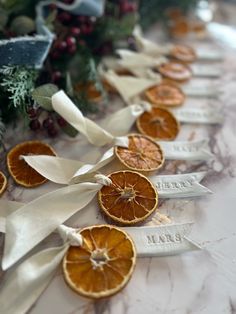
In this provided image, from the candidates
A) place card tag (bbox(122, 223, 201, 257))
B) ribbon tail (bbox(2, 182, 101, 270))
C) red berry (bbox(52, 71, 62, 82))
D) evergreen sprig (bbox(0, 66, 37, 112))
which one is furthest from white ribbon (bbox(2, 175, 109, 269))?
red berry (bbox(52, 71, 62, 82))

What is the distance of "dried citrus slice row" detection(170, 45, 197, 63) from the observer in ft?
3.79

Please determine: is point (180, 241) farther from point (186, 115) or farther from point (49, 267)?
point (186, 115)

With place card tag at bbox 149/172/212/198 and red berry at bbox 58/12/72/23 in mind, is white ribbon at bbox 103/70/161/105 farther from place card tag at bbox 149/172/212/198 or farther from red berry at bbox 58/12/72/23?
place card tag at bbox 149/172/212/198

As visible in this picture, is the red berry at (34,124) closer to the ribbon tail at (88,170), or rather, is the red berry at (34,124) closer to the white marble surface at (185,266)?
the white marble surface at (185,266)

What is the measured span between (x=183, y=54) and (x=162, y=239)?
65cm

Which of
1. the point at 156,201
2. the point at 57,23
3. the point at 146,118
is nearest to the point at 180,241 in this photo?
the point at 156,201

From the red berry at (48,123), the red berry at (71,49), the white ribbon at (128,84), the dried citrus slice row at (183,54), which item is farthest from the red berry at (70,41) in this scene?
the dried citrus slice row at (183,54)

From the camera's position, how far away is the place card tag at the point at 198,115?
0.97 meters

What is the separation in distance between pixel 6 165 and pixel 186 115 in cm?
44

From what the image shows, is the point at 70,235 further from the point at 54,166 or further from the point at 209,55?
the point at 209,55

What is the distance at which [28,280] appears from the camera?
2.08 ft

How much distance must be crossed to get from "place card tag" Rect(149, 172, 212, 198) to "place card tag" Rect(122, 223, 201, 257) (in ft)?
0.27

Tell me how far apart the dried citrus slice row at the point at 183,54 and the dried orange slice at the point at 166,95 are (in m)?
0.15

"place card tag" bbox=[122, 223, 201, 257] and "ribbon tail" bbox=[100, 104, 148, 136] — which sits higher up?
"ribbon tail" bbox=[100, 104, 148, 136]
